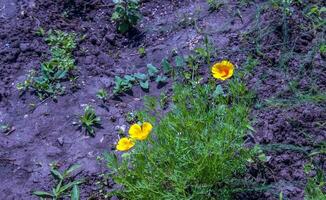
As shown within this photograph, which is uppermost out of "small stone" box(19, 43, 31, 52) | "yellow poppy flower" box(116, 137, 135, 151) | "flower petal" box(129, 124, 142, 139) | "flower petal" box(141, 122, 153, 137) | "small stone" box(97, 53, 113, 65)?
"flower petal" box(141, 122, 153, 137)

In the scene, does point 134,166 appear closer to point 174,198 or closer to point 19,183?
point 174,198

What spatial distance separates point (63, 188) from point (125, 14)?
138 centimetres

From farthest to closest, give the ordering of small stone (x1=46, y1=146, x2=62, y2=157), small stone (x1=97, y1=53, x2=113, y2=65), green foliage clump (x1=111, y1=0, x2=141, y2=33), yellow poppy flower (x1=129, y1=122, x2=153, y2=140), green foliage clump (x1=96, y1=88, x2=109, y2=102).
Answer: green foliage clump (x1=111, y1=0, x2=141, y2=33)
small stone (x1=97, y1=53, x2=113, y2=65)
green foliage clump (x1=96, y1=88, x2=109, y2=102)
small stone (x1=46, y1=146, x2=62, y2=157)
yellow poppy flower (x1=129, y1=122, x2=153, y2=140)

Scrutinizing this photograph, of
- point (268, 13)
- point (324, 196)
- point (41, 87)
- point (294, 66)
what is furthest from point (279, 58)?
point (41, 87)

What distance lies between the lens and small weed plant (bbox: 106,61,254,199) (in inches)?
98.5

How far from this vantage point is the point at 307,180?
9.02 ft

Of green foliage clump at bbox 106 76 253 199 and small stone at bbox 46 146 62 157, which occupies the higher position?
green foliage clump at bbox 106 76 253 199

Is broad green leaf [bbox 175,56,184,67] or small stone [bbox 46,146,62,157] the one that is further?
broad green leaf [bbox 175,56,184,67]

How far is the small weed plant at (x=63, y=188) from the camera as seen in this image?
288cm

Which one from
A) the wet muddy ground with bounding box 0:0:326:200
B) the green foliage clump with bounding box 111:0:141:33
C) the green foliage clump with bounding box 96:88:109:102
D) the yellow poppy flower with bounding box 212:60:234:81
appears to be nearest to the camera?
the yellow poppy flower with bounding box 212:60:234:81

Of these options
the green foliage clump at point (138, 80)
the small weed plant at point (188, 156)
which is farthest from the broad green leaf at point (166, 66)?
the small weed plant at point (188, 156)

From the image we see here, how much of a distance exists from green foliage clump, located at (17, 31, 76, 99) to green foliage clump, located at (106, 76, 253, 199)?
0.93 m

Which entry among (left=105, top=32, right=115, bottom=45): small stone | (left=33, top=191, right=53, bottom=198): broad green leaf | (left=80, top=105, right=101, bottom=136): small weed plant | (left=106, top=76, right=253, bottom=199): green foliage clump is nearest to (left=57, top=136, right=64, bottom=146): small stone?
(left=80, top=105, right=101, bottom=136): small weed plant

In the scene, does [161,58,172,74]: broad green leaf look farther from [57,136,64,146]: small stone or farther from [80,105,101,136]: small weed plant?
[57,136,64,146]: small stone
